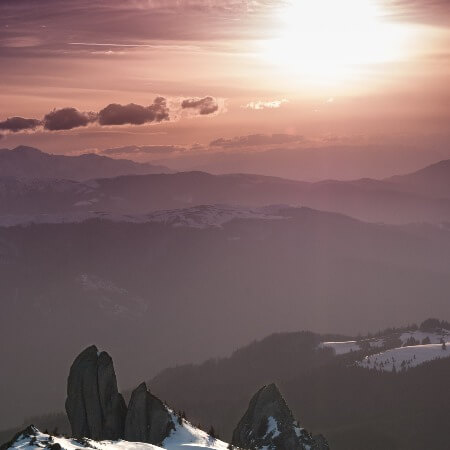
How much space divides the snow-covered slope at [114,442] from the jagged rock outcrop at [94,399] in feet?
45.9

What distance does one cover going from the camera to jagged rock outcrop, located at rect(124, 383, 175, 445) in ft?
449

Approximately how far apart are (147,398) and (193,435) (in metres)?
13.2

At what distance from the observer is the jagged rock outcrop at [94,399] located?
146750 mm

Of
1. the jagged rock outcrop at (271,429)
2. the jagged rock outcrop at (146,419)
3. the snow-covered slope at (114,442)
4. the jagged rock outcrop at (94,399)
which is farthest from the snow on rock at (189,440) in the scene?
the jagged rock outcrop at (271,429)

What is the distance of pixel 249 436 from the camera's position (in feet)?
529

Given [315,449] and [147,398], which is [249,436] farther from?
[147,398]

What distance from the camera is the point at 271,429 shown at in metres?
160

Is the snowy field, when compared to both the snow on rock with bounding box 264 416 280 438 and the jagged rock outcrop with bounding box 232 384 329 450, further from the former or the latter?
the snow on rock with bounding box 264 416 280 438

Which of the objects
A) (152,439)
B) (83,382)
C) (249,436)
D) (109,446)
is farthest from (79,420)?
(109,446)

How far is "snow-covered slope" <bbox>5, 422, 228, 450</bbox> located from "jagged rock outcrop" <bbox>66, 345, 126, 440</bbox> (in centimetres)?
1398

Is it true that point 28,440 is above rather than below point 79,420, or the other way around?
above

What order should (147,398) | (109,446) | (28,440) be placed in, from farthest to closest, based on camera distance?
(147,398) < (109,446) < (28,440)

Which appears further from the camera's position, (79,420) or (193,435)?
(79,420)

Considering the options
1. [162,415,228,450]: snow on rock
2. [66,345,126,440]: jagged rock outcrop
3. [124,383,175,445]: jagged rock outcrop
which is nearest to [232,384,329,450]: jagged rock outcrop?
[162,415,228,450]: snow on rock
